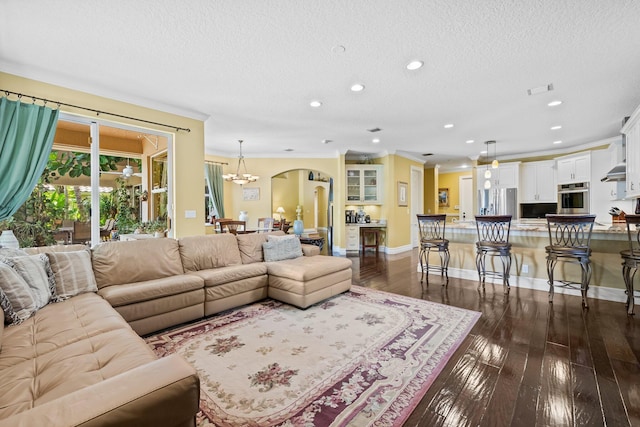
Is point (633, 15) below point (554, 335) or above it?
above

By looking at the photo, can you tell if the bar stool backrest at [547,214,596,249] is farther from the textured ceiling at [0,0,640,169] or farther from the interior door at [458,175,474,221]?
the interior door at [458,175,474,221]

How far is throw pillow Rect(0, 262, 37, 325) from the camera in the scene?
1.81 metres

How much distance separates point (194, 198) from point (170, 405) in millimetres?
3761

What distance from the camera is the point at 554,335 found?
2.54 metres

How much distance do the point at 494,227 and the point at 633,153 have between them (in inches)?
80.5

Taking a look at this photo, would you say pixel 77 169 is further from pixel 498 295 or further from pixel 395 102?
pixel 498 295

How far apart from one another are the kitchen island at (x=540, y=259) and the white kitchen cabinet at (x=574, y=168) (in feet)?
10.1

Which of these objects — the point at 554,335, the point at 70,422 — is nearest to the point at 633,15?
the point at 554,335

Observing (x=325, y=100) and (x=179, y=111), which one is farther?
(x=179, y=111)

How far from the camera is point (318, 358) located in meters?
2.18

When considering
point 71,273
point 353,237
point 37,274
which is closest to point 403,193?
point 353,237

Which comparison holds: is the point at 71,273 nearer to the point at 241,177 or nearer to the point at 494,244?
the point at 241,177

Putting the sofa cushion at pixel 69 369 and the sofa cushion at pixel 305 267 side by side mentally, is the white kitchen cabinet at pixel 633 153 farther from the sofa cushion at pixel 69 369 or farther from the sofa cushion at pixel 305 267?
the sofa cushion at pixel 69 369

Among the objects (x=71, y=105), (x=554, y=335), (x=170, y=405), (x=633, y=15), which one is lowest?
(x=554, y=335)
